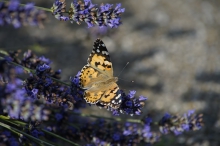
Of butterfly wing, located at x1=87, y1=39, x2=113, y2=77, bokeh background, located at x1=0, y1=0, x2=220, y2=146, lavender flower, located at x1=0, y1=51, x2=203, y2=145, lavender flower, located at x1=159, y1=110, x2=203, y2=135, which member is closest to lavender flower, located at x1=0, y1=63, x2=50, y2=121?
lavender flower, located at x1=0, y1=51, x2=203, y2=145

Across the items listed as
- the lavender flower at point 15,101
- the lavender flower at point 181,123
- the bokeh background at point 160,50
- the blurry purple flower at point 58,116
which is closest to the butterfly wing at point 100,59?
the blurry purple flower at point 58,116

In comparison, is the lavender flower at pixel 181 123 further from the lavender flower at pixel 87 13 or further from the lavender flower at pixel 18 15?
the lavender flower at pixel 18 15

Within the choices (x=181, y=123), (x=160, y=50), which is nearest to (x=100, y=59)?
(x=181, y=123)

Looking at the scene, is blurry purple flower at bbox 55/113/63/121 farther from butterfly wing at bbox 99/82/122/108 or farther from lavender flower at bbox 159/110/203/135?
lavender flower at bbox 159/110/203/135

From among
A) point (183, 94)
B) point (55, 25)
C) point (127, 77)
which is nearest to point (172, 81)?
point (183, 94)

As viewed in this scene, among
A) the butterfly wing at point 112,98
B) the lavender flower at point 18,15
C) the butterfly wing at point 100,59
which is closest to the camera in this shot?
the lavender flower at point 18,15
